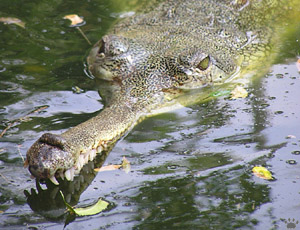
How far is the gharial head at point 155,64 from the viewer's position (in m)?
5.50

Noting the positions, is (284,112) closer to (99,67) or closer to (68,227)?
(99,67)

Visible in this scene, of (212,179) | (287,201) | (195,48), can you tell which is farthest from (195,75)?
(287,201)

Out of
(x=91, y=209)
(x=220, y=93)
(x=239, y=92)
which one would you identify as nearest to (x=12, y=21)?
(x=220, y=93)

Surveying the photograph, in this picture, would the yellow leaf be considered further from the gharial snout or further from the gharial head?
the gharial snout

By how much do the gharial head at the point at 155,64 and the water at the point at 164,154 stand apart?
344mm

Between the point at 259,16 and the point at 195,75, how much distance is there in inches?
96.6

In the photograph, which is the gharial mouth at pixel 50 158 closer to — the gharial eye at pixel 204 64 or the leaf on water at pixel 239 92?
the gharial eye at pixel 204 64

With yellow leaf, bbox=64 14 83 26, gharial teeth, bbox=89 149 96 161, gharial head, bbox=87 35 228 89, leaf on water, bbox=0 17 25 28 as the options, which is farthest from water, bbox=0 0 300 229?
yellow leaf, bbox=64 14 83 26

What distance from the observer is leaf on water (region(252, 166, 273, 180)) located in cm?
408

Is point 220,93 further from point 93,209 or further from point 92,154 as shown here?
point 93,209

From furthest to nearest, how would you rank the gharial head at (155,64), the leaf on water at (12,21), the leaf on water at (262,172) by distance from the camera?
the leaf on water at (12,21) → the gharial head at (155,64) → the leaf on water at (262,172)

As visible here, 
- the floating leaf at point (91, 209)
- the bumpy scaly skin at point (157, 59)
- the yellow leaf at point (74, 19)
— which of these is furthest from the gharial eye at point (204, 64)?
the yellow leaf at point (74, 19)

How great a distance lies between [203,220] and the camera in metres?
3.54

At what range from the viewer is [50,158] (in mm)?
3592
